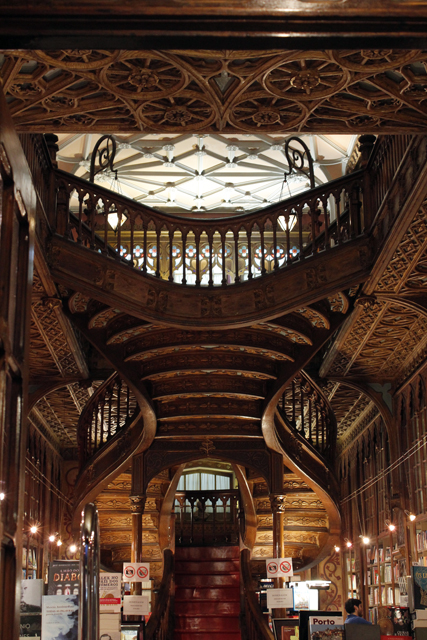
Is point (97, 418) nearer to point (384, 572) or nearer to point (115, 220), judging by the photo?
point (115, 220)

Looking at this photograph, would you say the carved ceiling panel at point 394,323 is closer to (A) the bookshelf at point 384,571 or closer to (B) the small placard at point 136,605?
(A) the bookshelf at point 384,571

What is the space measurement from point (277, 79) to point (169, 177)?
10326 mm

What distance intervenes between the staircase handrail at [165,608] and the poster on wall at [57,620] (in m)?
4.26

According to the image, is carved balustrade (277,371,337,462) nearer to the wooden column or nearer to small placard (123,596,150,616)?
small placard (123,596,150,616)

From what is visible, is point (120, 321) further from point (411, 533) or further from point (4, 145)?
point (4, 145)

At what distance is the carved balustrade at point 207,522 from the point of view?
1571 centimetres

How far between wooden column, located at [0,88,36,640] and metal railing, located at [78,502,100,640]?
0.98ft

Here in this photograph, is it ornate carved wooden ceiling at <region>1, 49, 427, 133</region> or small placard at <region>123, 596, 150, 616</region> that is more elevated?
ornate carved wooden ceiling at <region>1, 49, 427, 133</region>

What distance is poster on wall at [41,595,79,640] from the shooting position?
5.88 m

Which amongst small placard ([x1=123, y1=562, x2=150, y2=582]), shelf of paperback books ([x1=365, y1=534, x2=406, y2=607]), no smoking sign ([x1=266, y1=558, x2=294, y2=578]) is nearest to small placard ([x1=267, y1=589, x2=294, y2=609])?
no smoking sign ([x1=266, y1=558, x2=294, y2=578])

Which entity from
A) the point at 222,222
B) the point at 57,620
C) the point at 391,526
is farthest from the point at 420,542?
the point at 57,620

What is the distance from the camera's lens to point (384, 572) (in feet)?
38.7

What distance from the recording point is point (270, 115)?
519 cm

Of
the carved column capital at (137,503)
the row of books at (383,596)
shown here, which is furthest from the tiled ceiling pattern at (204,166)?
the row of books at (383,596)
